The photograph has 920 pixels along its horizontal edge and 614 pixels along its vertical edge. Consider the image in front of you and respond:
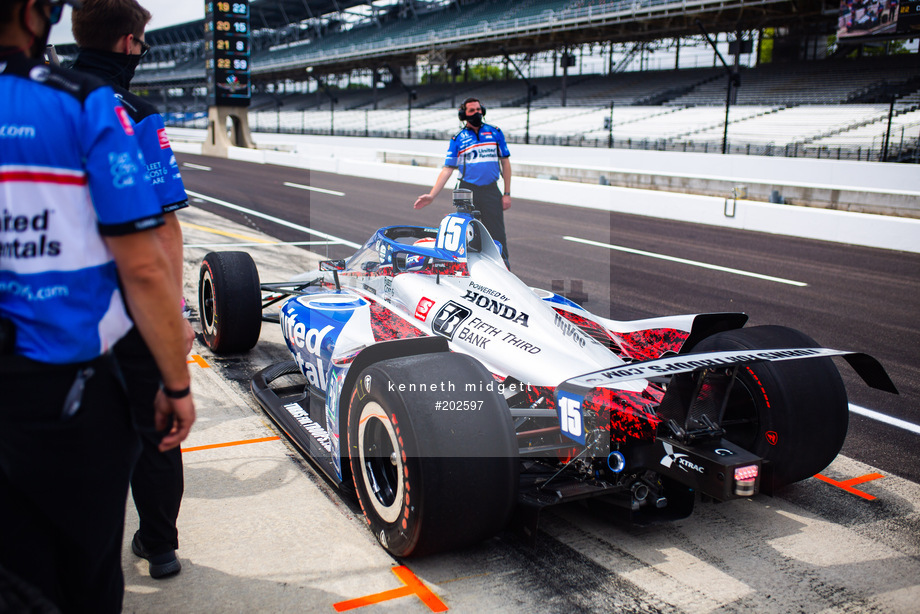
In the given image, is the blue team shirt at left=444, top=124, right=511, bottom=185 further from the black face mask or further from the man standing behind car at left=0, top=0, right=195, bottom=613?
the man standing behind car at left=0, top=0, right=195, bottom=613

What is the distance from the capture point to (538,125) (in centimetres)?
3881

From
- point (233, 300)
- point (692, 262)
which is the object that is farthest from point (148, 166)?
point (692, 262)

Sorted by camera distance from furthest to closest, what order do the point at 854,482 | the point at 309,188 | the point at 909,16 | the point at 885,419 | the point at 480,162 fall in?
1. the point at 309,188
2. the point at 909,16
3. the point at 480,162
4. the point at 885,419
5. the point at 854,482

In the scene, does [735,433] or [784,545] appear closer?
[784,545]

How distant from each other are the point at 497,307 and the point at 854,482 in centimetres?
211

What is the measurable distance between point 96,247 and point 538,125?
38568 millimetres

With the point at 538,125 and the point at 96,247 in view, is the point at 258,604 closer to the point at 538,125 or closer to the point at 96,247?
the point at 96,247

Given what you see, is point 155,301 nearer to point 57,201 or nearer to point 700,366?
point 57,201

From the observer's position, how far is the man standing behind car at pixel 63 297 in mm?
1664

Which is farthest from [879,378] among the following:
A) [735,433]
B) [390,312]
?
[390,312]

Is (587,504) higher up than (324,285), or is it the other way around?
(324,285)

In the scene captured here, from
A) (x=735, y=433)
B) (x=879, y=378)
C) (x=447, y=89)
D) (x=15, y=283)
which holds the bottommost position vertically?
(x=735, y=433)

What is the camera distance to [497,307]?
399 cm

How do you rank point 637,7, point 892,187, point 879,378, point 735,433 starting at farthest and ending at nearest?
1. point 637,7
2. point 892,187
3. point 735,433
4. point 879,378
